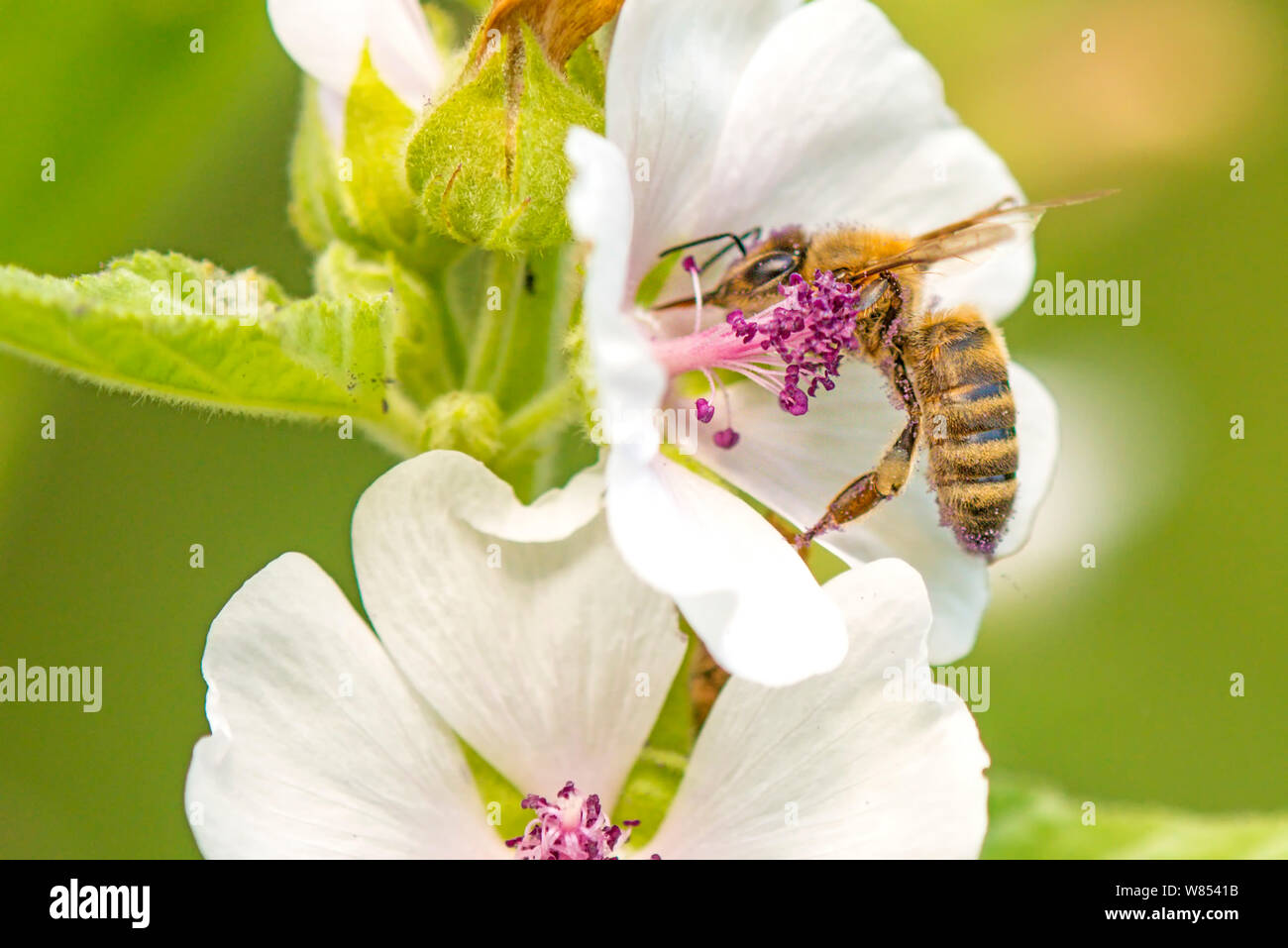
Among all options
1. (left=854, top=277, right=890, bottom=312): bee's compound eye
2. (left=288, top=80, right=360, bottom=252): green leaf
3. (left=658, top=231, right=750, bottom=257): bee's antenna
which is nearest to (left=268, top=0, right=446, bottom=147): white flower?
(left=288, top=80, right=360, bottom=252): green leaf

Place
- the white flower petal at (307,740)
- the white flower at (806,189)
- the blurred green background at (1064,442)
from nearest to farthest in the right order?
the white flower petal at (307,740) → the white flower at (806,189) → the blurred green background at (1064,442)

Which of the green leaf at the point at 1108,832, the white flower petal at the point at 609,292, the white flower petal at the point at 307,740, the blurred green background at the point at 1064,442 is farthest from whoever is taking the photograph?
the blurred green background at the point at 1064,442

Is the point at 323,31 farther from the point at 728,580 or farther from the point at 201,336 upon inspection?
the point at 728,580

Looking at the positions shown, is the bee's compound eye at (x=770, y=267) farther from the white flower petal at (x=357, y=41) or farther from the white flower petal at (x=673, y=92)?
the white flower petal at (x=357, y=41)

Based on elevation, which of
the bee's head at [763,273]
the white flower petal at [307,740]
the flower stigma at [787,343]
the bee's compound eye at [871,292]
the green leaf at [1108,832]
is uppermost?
the bee's head at [763,273]

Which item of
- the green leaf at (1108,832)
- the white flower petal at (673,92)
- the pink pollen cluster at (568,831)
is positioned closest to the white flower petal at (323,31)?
the white flower petal at (673,92)

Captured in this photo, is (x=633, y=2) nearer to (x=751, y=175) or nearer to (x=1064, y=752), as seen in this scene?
(x=751, y=175)
